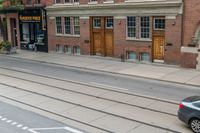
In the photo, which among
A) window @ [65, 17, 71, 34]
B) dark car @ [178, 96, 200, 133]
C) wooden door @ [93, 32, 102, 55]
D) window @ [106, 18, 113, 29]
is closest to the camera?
dark car @ [178, 96, 200, 133]

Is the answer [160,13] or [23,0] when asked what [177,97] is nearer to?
[160,13]

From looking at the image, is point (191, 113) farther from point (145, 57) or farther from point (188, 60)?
point (145, 57)

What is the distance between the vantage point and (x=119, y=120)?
482 inches

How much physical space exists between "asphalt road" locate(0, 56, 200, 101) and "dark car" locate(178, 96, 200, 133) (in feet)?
12.3

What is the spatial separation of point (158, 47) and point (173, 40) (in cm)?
164

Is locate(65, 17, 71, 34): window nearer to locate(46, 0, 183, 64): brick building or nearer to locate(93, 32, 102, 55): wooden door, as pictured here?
locate(46, 0, 183, 64): brick building

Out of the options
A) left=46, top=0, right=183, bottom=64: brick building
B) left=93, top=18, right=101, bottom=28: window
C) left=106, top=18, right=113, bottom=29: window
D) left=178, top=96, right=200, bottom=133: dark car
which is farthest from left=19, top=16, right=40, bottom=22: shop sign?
left=178, top=96, right=200, bottom=133: dark car

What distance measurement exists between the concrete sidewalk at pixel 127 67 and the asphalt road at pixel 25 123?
29.7 ft

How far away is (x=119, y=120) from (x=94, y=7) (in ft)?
53.9

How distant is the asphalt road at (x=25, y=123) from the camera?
1152 centimetres

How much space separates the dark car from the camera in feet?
34.8

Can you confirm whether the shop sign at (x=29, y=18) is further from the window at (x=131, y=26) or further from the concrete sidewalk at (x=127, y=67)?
the window at (x=131, y=26)

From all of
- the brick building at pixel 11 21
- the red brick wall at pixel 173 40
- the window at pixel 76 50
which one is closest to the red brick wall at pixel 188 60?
the red brick wall at pixel 173 40

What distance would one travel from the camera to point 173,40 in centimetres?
2211
